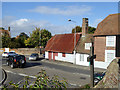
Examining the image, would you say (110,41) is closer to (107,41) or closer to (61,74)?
(107,41)

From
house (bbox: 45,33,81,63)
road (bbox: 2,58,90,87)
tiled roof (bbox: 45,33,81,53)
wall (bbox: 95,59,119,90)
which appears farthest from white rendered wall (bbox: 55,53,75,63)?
wall (bbox: 95,59,119,90)

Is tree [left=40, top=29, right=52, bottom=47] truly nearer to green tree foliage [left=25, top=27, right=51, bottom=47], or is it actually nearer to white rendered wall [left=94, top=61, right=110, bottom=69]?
green tree foliage [left=25, top=27, right=51, bottom=47]

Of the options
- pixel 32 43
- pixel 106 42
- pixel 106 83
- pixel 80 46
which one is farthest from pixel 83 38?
pixel 32 43

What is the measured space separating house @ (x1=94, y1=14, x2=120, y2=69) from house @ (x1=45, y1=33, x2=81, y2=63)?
19.0 feet

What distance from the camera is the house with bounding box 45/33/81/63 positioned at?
28.3m

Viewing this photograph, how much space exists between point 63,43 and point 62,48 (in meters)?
1.76

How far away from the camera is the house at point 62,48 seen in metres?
28.3

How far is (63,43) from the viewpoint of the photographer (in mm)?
31844

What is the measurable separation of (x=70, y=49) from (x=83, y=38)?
3.54 meters

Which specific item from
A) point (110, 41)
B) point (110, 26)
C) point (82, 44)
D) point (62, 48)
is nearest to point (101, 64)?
point (110, 41)

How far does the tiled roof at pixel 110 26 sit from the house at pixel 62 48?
6.59 m

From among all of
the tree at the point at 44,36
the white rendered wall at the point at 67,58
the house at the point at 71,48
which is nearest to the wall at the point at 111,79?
the house at the point at 71,48

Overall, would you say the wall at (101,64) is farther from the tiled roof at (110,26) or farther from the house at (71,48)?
the tiled roof at (110,26)

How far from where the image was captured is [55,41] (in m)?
34.8
